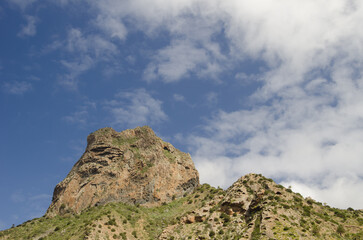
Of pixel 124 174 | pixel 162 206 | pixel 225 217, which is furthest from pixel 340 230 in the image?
pixel 124 174

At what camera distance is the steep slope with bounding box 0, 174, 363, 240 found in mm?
62719

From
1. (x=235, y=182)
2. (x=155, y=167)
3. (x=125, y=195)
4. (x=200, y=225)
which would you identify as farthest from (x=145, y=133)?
(x=200, y=225)

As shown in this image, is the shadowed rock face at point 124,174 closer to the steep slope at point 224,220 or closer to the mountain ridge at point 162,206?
the mountain ridge at point 162,206

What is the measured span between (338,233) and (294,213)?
8.75 m

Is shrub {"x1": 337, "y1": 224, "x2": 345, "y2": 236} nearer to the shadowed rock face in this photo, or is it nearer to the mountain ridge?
the mountain ridge

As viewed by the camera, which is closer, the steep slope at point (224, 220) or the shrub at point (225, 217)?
the steep slope at point (224, 220)

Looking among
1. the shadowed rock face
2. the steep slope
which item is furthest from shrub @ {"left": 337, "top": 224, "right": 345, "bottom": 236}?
the shadowed rock face

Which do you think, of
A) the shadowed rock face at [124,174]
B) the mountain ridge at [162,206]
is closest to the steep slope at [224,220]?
the mountain ridge at [162,206]

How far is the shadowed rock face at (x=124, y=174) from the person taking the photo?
4232 inches

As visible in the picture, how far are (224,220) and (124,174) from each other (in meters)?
50.0

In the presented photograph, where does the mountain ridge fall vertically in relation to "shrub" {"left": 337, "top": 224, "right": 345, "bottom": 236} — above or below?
above

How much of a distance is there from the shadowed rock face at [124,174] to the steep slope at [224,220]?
5085 millimetres

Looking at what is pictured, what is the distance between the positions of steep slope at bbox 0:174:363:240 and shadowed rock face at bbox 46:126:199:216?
5085 mm

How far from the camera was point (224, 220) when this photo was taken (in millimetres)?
75188
